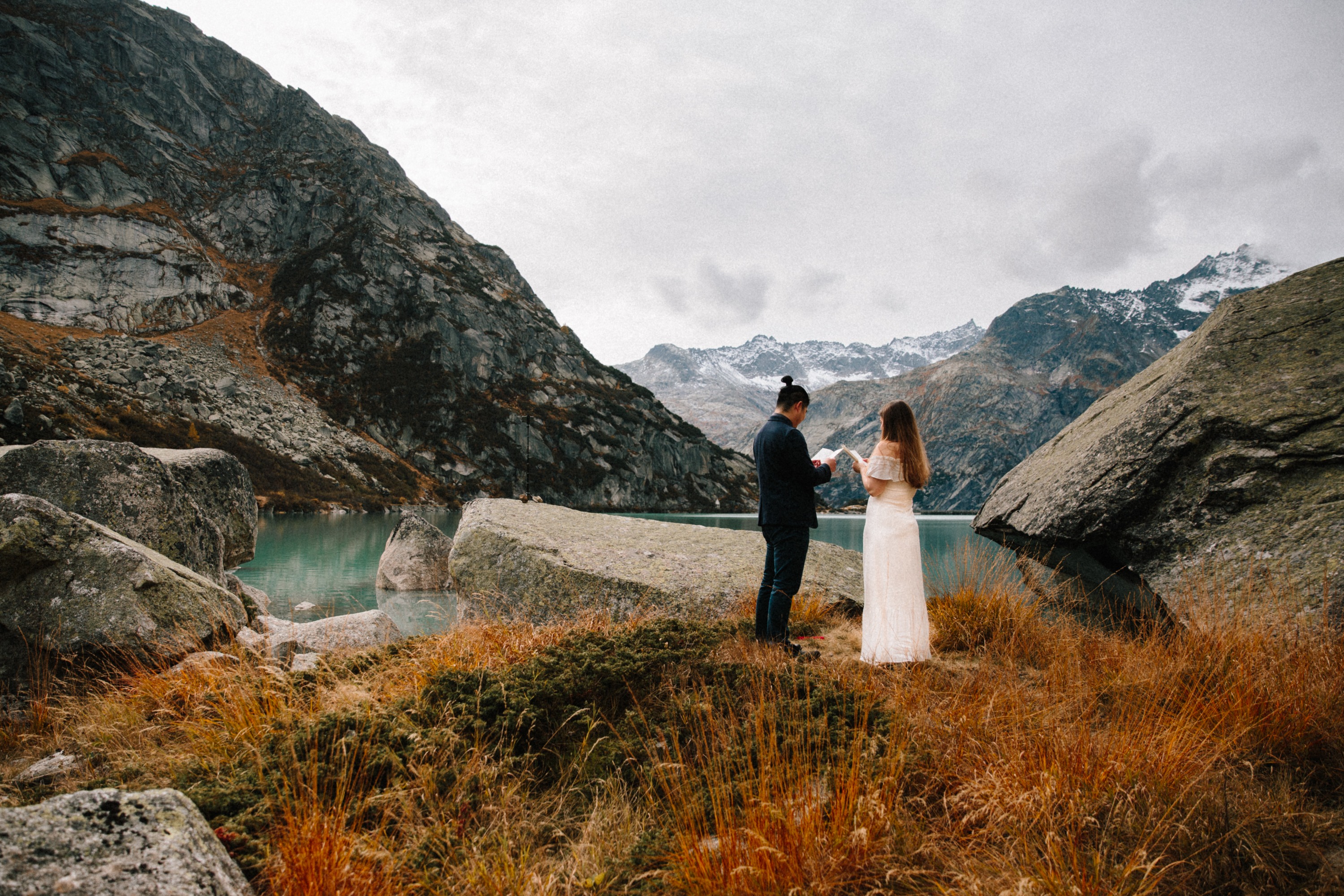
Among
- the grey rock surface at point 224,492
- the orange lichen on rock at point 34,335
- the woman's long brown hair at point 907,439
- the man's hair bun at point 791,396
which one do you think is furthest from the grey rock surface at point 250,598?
the orange lichen on rock at point 34,335

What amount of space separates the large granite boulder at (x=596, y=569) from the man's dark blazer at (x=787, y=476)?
260 centimetres

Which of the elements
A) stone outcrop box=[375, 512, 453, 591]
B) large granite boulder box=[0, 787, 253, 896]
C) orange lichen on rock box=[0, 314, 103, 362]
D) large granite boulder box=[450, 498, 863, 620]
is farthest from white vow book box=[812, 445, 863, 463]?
orange lichen on rock box=[0, 314, 103, 362]

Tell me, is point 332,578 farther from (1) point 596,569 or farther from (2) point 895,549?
(2) point 895,549

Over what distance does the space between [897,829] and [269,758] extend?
126 inches

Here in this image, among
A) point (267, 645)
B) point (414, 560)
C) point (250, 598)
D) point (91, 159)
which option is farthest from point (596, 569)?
point (91, 159)

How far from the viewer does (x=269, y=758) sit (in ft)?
9.83

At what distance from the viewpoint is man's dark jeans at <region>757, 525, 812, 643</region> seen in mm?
5949

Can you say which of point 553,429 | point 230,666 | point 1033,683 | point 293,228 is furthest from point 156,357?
point 1033,683

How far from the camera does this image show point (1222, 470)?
5879mm

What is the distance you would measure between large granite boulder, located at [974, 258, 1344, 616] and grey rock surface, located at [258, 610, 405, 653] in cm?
852

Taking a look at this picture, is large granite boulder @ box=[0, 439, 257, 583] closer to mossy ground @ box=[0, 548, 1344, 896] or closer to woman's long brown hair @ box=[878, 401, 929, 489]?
mossy ground @ box=[0, 548, 1344, 896]

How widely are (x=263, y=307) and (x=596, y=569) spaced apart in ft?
363

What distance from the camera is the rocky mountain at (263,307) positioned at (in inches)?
2549

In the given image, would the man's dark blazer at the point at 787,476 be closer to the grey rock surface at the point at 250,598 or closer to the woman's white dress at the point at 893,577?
the woman's white dress at the point at 893,577
